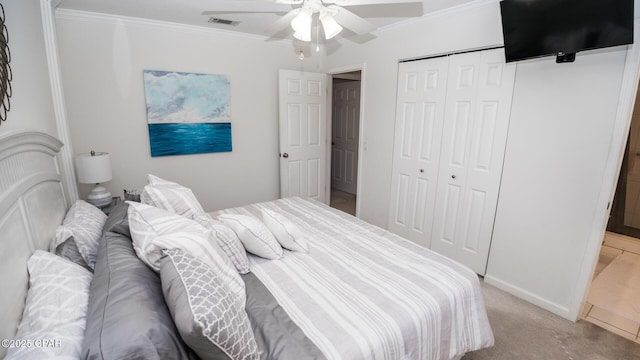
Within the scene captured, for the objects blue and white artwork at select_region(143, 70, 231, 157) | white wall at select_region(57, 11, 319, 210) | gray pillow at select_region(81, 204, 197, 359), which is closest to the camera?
gray pillow at select_region(81, 204, 197, 359)

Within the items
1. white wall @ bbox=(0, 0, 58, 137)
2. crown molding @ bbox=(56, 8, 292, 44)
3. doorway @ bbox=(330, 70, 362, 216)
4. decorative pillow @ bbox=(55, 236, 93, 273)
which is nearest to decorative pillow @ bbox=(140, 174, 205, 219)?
decorative pillow @ bbox=(55, 236, 93, 273)

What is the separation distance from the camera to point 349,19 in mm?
2094

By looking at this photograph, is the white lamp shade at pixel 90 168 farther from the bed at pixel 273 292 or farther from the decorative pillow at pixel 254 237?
the decorative pillow at pixel 254 237

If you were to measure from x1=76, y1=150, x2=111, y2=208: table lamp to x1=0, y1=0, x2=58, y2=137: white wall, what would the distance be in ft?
1.00

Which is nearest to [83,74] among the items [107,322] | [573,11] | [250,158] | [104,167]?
[104,167]

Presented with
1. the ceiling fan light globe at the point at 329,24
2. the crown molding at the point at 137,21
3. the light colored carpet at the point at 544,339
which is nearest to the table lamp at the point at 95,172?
the crown molding at the point at 137,21

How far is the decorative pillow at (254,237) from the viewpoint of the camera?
1742 millimetres

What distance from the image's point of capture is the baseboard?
227 centimetres

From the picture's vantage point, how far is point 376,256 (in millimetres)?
1817

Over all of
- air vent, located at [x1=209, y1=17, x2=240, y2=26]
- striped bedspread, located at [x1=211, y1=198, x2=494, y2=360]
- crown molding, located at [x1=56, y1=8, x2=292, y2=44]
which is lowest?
striped bedspread, located at [x1=211, y1=198, x2=494, y2=360]

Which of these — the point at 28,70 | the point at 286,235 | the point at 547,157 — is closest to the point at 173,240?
the point at 286,235

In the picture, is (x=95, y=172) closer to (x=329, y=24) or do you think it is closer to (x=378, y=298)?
(x=329, y=24)

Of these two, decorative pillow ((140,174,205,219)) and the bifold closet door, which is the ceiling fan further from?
decorative pillow ((140,174,205,219))

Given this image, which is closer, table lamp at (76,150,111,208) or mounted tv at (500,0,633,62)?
mounted tv at (500,0,633,62)
